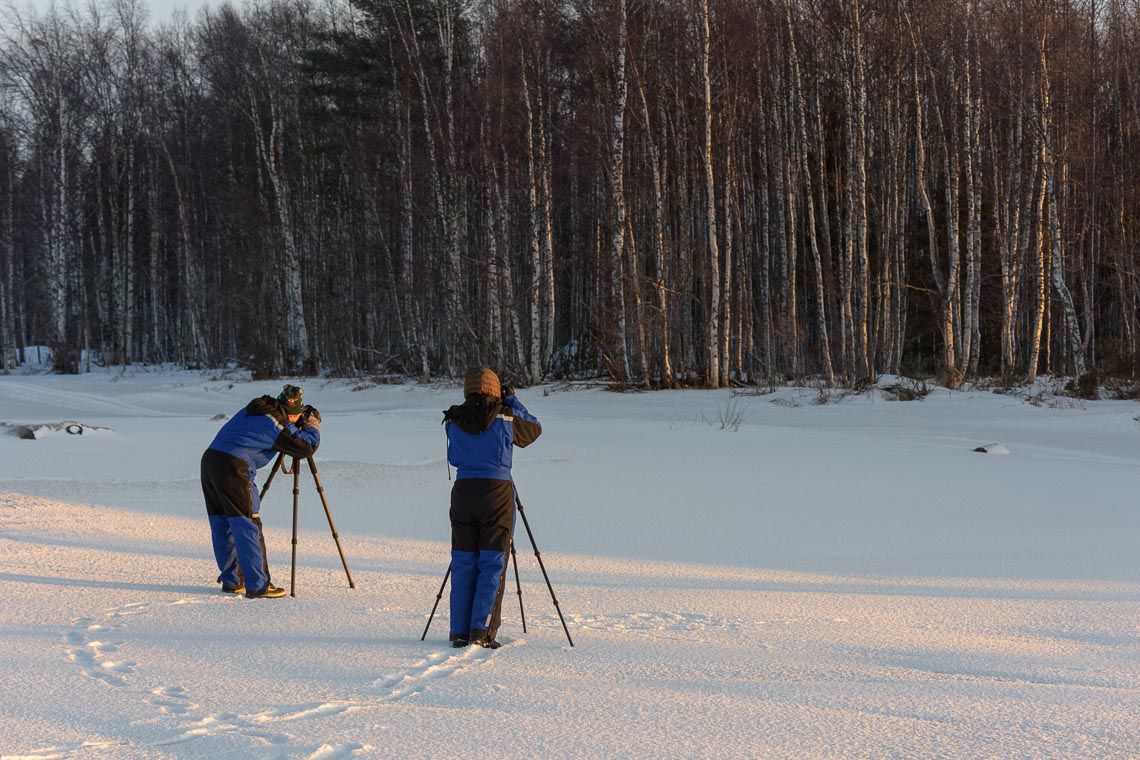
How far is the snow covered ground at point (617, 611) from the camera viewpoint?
3.94 metres

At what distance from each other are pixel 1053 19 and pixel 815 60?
5.18 metres

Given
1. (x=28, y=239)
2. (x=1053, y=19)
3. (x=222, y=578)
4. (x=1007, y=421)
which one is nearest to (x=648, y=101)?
(x=1053, y=19)

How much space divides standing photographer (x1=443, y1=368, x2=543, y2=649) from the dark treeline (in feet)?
50.0

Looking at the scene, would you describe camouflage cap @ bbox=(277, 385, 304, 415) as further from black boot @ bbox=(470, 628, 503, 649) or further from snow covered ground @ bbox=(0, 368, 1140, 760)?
black boot @ bbox=(470, 628, 503, 649)

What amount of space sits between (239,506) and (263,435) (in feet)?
1.57

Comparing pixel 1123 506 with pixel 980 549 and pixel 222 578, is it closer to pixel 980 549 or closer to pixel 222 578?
pixel 980 549

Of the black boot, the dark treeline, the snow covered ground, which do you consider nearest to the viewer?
the snow covered ground

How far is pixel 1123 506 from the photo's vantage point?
30.9 feet

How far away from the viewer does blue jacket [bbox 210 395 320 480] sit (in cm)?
646

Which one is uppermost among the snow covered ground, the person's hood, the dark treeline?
the dark treeline

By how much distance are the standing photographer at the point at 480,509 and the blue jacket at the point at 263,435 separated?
155 cm

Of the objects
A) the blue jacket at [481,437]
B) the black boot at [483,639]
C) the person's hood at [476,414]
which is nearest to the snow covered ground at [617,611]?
the black boot at [483,639]

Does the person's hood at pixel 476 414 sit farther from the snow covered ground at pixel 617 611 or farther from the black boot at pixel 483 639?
the snow covered ground at pixel 617 611

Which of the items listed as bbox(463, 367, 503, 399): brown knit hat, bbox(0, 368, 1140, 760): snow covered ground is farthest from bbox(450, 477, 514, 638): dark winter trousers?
bbox(463, 367, 503, 399): brown knit hat
